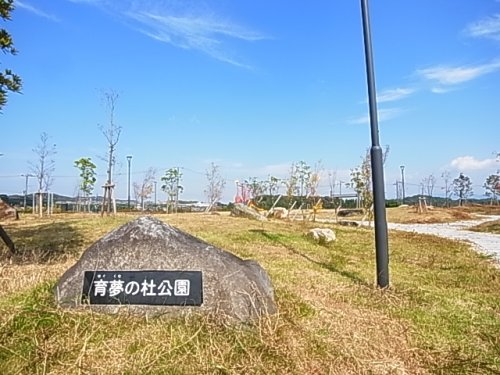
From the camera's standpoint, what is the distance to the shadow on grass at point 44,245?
5.68 m

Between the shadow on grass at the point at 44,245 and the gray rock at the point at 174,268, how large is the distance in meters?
2.18

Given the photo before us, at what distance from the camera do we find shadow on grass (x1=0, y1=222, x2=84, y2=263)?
568 centimetres

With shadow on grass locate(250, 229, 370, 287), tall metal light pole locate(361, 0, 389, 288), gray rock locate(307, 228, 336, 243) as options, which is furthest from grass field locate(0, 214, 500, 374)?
gray rock locate(307, 228, 336, 243)

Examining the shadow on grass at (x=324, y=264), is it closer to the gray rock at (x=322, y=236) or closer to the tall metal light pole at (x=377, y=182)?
the tall metal light pole at (x=377, y=182)

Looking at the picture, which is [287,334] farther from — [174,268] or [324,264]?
[324,264]

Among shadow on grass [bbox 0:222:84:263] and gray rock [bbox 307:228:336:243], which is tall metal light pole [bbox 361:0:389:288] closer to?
shadow on grass [bbox 0:222:84:263]

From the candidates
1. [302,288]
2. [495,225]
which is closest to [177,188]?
[495,225]

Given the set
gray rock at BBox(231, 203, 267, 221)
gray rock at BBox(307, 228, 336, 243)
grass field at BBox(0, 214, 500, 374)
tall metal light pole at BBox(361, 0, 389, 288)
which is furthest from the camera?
gray rock at BBox(231, 203, 267, 221)

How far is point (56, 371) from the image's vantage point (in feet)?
8.12

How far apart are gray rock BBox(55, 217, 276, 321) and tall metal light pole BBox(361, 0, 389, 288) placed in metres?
1.32

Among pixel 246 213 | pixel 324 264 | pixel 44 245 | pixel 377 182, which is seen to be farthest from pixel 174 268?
pixel 246 213

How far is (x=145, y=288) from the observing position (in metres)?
3.27

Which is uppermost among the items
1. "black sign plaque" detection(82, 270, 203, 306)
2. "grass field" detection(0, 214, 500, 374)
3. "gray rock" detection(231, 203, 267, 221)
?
"gray rock" detection(231, 203, 267, 221)

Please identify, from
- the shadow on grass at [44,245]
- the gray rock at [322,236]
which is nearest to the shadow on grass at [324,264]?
the gray rock at [322,236]
